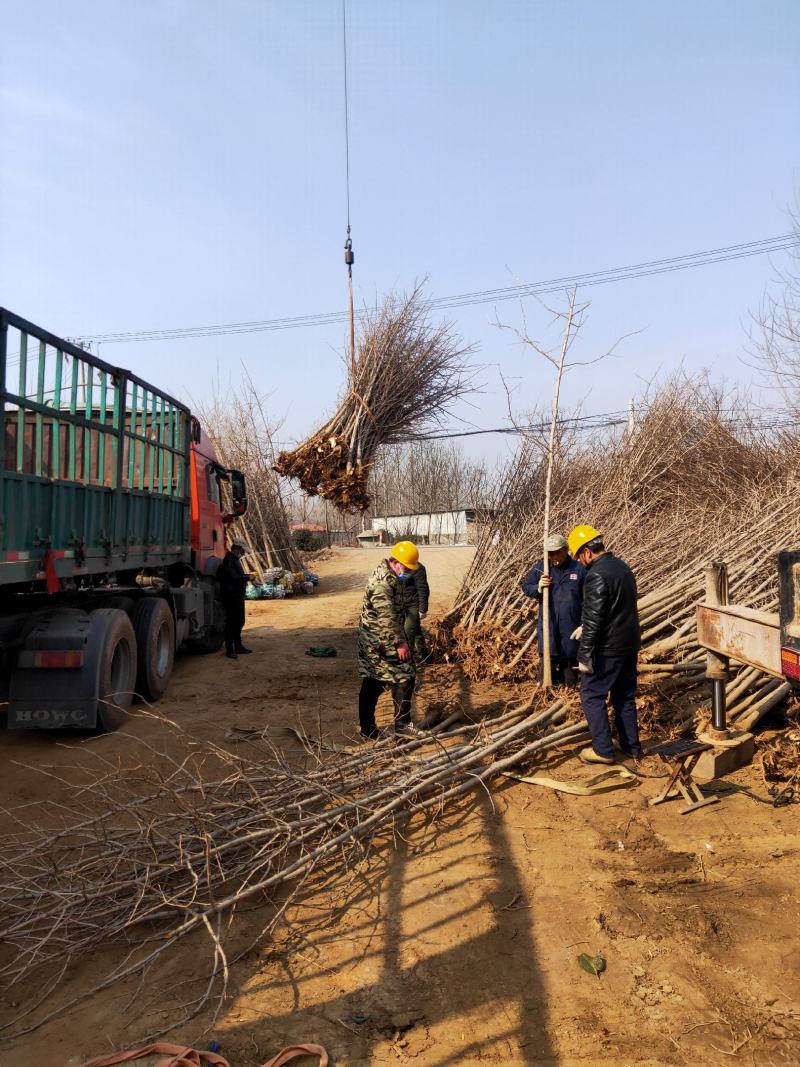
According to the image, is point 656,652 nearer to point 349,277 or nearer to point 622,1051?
point 622,1051

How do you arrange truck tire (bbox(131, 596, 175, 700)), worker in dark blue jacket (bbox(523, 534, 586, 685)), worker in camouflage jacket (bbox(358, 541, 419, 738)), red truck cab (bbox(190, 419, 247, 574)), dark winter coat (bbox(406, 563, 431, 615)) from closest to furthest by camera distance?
1. worker in camouflage jacket (bbox(358, 541, 419, 738))
2. dark winter coat (bbox(406, 563, 431, 615))
3. worker in dark blue jacket (bbox(523, 534, 586, 685))
4. truck tire (bbox(131, 596, 175, 700))
5. red truck cab (bbox(190, 419, 247, 574))

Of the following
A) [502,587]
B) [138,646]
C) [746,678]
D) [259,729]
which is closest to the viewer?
[746,678]

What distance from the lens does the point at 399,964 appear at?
2.85m

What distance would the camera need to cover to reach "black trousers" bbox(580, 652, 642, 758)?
16.4ft

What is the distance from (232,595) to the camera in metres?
9.62

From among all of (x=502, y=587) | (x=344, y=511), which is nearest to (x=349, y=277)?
(x=344, y=511)

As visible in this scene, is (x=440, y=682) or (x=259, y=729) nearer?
(x=259, y=729)

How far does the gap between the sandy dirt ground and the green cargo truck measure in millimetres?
1227

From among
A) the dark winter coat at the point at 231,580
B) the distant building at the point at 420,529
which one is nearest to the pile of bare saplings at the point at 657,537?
the dark winter coat at the point at 231,580

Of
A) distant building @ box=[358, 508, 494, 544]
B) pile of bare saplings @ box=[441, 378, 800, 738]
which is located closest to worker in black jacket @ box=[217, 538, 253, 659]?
pile of bare saplings @ box=[441, 378, 800, 738]

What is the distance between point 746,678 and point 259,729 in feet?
13.1

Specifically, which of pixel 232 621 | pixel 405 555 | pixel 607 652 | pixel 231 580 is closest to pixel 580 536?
pixel 607 652

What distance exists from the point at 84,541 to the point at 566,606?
4.05 metres

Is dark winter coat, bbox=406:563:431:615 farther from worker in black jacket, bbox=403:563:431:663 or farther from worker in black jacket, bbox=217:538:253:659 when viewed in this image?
worker in black jacket, bbox=217:538:253:659
